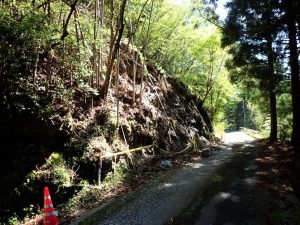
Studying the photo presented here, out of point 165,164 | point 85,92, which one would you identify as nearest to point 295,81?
point 165,164

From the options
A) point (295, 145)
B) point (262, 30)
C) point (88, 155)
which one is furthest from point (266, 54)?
point (88, 155)

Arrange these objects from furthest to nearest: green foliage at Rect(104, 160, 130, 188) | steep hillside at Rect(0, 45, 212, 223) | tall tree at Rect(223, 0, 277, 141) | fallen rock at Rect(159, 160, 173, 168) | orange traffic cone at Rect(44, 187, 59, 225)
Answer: fallen rock at Rect(159, 160, 173, 168)
tall tree at Rect(223, 0, 277, 141)
green foliage at Rect(104, 160, 130, 188)
steep hillside at Rect(0, 45, 212, 223)
orange traffic cone at Rect(44, 187, 59, 225)

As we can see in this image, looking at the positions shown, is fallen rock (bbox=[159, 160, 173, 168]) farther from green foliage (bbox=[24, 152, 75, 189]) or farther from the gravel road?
green foliage (bbox=[24, 152, 75, 189])

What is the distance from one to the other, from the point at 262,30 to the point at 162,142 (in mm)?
6049

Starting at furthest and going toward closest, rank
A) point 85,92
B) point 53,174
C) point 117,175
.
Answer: point 85,92
point 117,175
point 53,174

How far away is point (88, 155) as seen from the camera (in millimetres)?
8531

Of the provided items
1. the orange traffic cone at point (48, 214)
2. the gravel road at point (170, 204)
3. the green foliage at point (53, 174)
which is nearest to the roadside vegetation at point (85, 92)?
the green foliage at point (53, 174)

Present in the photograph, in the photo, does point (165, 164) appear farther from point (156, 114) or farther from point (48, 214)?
point (48, 214)

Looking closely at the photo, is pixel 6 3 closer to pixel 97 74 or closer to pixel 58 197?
pixel 97 74

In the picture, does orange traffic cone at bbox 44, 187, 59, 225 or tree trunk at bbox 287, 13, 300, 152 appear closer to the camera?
orange traffic cone at bbox 44, 187, 59, 225

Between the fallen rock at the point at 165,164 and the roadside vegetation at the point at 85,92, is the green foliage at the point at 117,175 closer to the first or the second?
the roadside vegetation at the point at 85,92

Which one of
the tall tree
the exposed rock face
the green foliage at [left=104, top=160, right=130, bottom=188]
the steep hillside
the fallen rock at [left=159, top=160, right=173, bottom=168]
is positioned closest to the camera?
the steep hillside

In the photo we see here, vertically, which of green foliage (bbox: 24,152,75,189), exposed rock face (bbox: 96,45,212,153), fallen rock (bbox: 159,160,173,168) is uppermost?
exposed rock face (bbox: 96,45,212,153)

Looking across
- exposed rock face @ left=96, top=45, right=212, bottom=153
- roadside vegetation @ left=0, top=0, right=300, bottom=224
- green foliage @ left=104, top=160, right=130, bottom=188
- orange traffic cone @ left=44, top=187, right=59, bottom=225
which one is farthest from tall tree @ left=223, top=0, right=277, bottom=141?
orange traffic cone @ left=44, top=187, right=59, bottom=225
